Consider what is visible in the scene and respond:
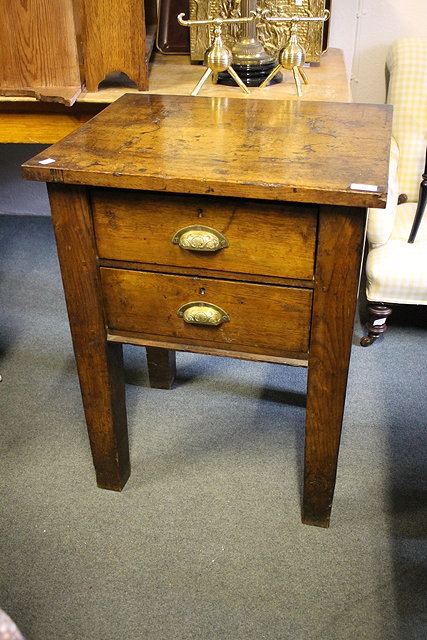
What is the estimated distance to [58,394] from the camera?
5.99 feet

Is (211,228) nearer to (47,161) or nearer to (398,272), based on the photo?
(47,161)

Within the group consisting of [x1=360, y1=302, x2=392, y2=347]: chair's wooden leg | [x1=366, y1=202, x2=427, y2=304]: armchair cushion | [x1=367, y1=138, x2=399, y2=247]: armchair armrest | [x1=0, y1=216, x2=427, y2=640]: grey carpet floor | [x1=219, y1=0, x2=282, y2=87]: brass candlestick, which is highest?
[x1=219, y1=0, x2=282, y2=87]: brass candlestick

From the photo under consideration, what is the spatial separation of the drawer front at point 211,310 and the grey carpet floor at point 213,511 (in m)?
0.44

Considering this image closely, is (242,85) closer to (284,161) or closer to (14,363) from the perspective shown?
(284,161)

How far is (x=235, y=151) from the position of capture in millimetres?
1182

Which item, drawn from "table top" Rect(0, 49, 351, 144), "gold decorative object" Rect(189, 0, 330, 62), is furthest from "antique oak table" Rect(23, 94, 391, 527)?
"gold decorative object" Rect(189, 0, 330, 62)

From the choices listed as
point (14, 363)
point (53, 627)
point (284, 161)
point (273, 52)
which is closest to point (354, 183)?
point (284, 161)

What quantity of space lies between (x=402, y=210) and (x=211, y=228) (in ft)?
3.78

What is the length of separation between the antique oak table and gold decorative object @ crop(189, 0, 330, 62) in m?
0.66

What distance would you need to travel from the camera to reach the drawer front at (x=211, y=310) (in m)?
1.15

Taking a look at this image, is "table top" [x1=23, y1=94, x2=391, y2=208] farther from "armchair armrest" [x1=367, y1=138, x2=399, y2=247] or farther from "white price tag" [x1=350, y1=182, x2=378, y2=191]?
"armchair armrest" [x1=367, y1=138, x2=399, y2=247]

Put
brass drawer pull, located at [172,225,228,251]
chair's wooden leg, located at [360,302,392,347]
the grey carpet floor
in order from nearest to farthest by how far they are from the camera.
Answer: brass drawer pull, located at [172,225,228,251]
the grey carpet floor
chair's wooden leg, located at [360,302,392,347]

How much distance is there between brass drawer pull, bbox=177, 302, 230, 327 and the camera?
1187 mm

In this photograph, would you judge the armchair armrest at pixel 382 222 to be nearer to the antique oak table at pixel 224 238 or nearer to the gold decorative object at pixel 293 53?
the gold decorative object at pixel 293 53
